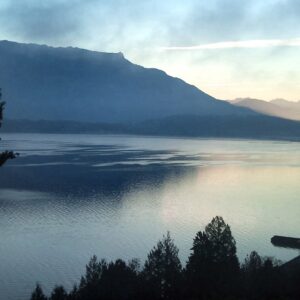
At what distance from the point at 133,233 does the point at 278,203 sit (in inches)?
437

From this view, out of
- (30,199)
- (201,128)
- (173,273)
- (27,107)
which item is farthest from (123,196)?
(27,107)

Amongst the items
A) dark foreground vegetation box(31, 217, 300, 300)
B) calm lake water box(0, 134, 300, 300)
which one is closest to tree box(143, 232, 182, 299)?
dark foreground vegetation box(31, 217, 300, 300)

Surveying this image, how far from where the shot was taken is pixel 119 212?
1011 inches

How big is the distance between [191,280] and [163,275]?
2.28ft

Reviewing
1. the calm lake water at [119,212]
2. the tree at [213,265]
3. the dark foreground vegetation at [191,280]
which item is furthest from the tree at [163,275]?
the calm lake water at [119,212]

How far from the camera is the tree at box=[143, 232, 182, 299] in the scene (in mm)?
11305

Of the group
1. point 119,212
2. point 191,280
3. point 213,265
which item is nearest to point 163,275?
point 191,280

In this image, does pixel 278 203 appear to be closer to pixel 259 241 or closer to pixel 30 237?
pixel 259 241

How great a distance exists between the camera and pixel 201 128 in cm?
14838

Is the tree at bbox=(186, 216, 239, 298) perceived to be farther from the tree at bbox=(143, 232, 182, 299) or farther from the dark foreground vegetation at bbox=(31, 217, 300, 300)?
the tree at bbox=(143, 232, 182, 299)

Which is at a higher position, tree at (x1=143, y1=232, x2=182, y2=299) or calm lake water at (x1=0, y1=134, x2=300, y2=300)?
tree at (x1=143, y1=232, x2=182, y2=299)

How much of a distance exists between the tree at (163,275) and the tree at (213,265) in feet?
1.09

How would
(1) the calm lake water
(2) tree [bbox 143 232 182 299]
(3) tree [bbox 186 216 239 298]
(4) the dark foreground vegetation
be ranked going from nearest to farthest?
1. (4) the dark foreground vegetation
2. (3) tree [bbox 186 216 239 298]
3. (2) tree [bbox 143 232 182 299]
4. (1) the calm lake water

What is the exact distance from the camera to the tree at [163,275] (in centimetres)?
1130
